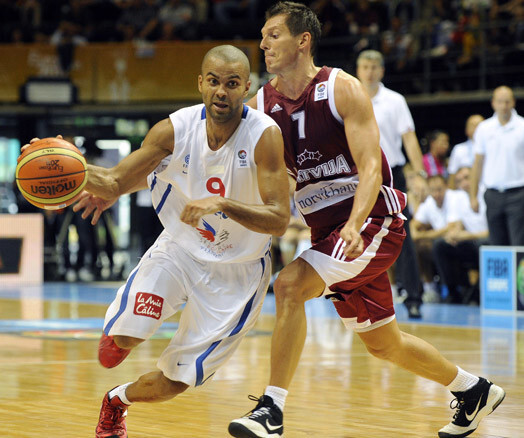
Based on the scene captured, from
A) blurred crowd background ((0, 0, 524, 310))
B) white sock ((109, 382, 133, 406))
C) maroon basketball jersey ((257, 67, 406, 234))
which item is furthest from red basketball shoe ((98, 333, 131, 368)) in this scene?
blurred crowd background ((0, 0, 524, 310))

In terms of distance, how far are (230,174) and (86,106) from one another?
1457 centimetres

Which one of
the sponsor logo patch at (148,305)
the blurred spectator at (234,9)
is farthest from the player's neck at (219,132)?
the blurred spectator at (234,9)

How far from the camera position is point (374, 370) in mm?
6434

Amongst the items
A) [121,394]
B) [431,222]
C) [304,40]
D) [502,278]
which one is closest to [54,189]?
[121,394]

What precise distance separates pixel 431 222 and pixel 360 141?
25.6 feet

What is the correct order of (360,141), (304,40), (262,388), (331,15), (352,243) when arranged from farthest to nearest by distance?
(331,15), (262,388), (304,40), (360,141), (352,243)

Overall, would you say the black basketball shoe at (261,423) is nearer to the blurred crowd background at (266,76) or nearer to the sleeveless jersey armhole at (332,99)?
the sleeveless jersey armhole at (332,99)

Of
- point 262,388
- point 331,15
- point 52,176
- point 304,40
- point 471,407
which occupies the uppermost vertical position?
point 331,15

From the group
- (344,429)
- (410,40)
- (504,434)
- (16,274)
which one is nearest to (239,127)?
(344,429)

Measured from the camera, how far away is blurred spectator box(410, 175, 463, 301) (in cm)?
1157

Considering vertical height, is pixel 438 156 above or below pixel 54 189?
above

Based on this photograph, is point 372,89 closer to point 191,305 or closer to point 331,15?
point 191,305

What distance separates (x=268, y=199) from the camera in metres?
3.96

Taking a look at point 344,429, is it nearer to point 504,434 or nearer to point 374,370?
point 504,434
